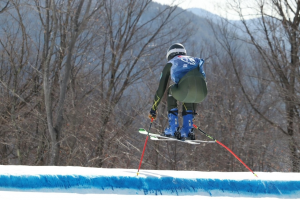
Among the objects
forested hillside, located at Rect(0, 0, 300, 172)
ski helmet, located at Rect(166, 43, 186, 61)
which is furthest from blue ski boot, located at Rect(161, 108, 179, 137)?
forested hillside, located at Rect(0, 0, 300, 172)

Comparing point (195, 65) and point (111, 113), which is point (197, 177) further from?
point (111, 113)

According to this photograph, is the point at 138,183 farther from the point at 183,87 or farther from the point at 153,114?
the point at 183,87

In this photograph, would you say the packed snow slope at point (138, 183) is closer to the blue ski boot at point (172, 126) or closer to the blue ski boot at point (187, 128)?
the blue ski boot at point (187, 128)

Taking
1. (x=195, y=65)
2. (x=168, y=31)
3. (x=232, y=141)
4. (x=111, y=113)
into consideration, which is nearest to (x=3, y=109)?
(x=111, y=113)

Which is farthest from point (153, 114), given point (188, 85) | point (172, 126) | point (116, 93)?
point (116, 93)

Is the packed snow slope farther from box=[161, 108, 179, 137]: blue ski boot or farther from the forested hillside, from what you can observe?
the forested hillside

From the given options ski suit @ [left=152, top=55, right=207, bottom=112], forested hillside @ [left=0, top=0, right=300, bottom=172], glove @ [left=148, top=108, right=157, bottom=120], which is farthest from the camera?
forested hillside @ [left=0, top=0, right=300, bottom=172]

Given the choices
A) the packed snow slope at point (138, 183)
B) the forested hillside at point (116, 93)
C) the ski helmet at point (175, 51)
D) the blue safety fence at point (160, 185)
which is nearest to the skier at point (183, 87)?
the ski helmet at point (175, 51)

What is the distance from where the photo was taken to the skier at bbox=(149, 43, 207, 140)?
4844 mm

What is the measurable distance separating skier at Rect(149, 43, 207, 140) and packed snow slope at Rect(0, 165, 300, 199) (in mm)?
902

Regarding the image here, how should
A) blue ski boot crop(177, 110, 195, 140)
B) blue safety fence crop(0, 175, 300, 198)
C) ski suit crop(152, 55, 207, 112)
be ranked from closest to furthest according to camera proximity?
blue safety fence crop(0, 175, 300, 198)
ski suit crop(152, 55, 207, 112)
blue ski boot crop(177, 110, 195, 140)

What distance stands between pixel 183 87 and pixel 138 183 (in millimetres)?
1486

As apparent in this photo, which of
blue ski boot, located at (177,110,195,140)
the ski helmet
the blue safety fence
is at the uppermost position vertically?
the ski helmet

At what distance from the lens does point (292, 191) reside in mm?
4520
